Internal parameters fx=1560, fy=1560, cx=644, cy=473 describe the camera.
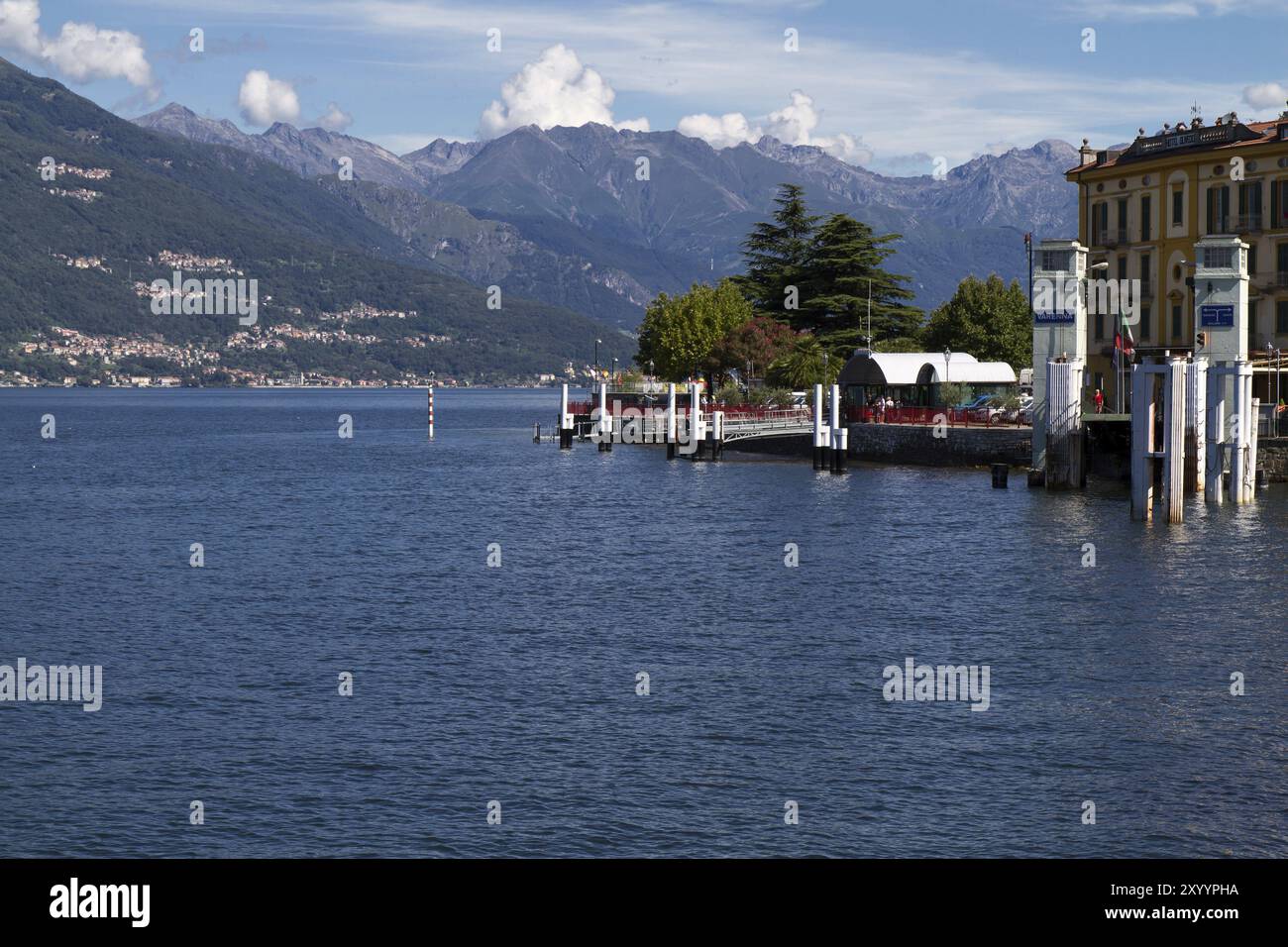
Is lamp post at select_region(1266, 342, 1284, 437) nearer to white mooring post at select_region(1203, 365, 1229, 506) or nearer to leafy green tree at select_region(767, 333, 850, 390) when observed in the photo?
white mooring post at select_region(1203, 365, 1229, 506)

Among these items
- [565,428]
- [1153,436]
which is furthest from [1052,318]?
[565,428]

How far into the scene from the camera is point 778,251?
159 meters

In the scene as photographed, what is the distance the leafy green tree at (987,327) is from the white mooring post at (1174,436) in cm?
7488

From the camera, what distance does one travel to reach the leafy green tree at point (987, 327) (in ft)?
441

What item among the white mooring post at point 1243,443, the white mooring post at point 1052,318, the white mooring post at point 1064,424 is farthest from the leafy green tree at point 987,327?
the white mooring post at point 1243,443

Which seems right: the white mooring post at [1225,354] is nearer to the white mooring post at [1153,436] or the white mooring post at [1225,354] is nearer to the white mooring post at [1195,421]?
the white mooring post at [1195,421]

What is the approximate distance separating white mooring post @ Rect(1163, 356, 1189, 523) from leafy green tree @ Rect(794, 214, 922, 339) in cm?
7749

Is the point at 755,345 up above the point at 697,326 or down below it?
below

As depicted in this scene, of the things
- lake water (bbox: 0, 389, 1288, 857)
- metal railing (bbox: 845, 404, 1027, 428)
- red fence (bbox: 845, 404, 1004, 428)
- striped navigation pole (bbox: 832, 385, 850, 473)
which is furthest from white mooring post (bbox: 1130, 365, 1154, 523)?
red fence (bbox: 845, 404, 1004, 428)

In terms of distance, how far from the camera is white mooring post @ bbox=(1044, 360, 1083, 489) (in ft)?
242

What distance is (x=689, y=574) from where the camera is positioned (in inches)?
1988

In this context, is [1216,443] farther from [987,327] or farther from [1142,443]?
[987,327]

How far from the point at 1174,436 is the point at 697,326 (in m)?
97.0
